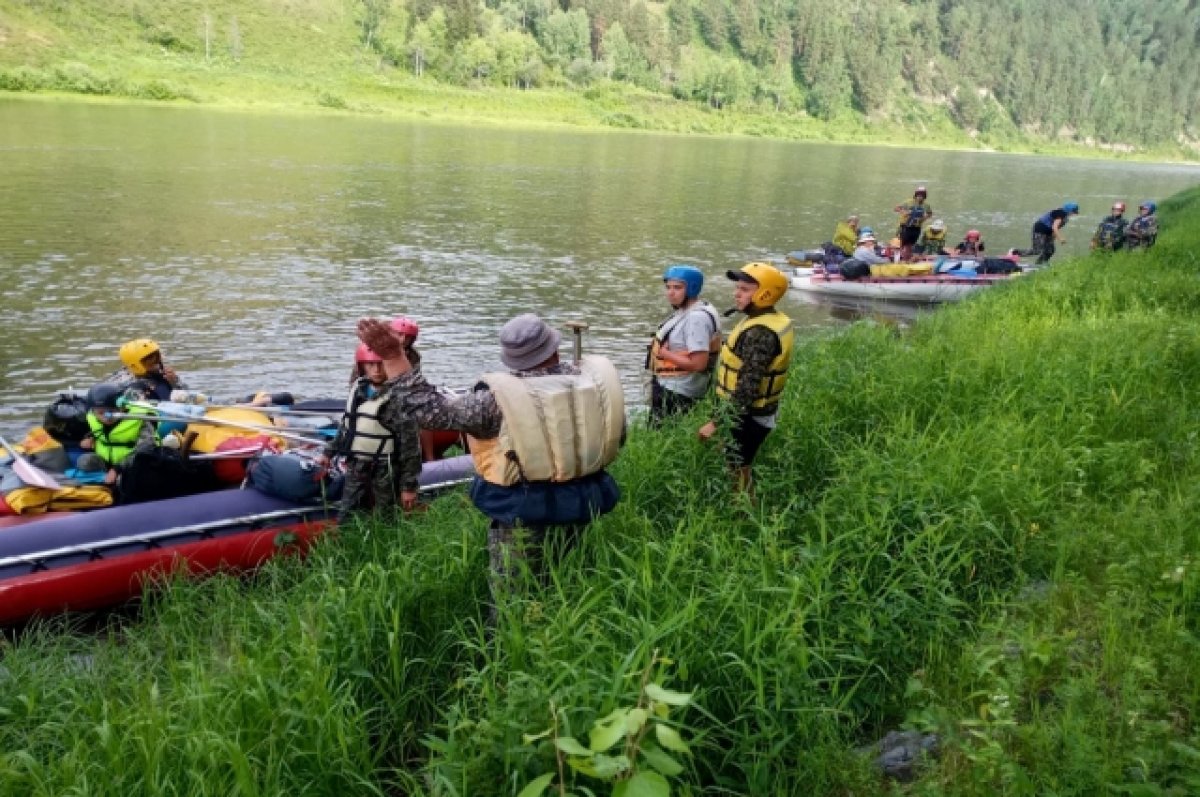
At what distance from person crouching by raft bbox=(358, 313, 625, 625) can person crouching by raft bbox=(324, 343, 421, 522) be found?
161 cm

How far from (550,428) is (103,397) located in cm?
459

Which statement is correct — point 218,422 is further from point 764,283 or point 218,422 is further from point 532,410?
point 764,283

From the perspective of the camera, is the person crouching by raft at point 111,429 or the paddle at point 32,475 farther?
the person crouching by raft at point 111,429

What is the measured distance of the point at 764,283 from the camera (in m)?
4.96

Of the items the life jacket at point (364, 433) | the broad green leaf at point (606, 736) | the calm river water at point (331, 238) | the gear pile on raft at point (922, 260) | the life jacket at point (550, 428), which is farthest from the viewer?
the gear pile on raft at point (922, 260)

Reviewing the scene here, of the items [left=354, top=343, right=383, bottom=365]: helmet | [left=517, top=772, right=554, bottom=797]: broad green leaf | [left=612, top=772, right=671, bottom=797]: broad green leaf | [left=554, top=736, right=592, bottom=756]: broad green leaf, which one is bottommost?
[left=354, top=343, right=383, bottom=365]: helmet

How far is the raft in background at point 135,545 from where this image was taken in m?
5.16

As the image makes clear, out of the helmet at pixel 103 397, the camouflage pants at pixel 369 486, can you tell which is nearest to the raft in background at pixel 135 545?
the camouflage pants at pixel 369 486

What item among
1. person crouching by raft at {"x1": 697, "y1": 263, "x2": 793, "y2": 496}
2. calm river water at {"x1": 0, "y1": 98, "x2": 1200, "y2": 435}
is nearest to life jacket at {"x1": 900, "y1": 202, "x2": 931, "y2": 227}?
calm river water at {"x1": 0, "y1": 98, "x2": 1200, "y2": 435}

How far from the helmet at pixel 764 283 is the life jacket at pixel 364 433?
93.3 inches

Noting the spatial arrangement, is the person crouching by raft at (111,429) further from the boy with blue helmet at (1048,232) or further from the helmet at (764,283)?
the boy with blue helmet at (1048,232)

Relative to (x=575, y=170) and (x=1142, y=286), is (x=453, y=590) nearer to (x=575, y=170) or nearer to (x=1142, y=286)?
(x=1142, y=286)

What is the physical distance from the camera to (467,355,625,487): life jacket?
11.1 feet

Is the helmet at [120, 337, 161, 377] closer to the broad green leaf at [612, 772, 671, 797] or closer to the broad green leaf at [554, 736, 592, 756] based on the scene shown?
the broad green leaf at [554, 736, 592, 756]
